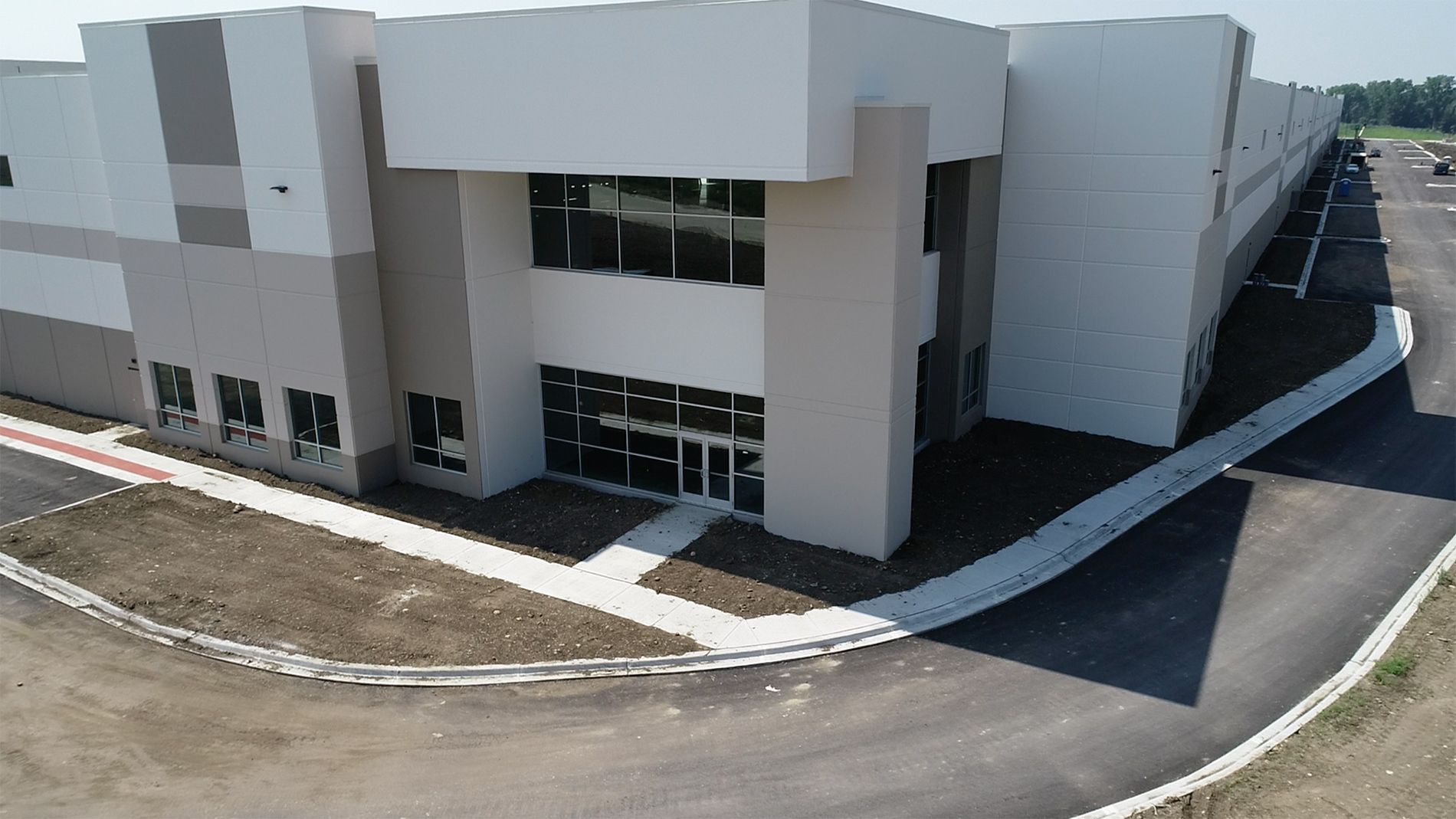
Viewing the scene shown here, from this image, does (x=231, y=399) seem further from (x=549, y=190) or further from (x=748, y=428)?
(x=748, y=428)

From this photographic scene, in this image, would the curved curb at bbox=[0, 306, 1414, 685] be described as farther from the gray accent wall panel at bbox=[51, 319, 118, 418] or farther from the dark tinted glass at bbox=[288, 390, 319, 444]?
the gray accent wall panel at bbox=[51, 319, 118, 418]

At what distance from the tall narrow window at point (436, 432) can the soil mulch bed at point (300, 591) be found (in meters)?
3.01

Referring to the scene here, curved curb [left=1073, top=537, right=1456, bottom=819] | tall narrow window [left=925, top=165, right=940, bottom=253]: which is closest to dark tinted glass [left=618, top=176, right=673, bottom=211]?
tall narrow window [left=925, top=165, right=940, bottom=253]

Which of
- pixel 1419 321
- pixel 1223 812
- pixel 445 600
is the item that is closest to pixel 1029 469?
pixel 1223 812

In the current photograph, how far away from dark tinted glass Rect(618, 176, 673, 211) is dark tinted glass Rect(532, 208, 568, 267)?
1775 mm

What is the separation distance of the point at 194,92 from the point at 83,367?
11026mm

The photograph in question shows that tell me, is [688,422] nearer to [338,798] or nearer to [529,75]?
[529,75]

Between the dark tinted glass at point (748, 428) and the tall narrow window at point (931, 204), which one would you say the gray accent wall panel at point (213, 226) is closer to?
the dark tinted glass at point (748, 428)

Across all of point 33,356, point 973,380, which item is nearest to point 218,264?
point 33,356

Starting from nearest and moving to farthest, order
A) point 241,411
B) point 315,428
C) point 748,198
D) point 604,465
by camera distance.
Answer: point 748,198 → point 604,465 → point 315,428 → point 241,411

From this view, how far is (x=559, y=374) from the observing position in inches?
851

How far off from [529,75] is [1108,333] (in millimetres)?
15490

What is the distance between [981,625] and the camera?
1566 centimetres

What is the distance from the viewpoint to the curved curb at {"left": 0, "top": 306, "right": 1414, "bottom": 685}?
14625 millimetres
